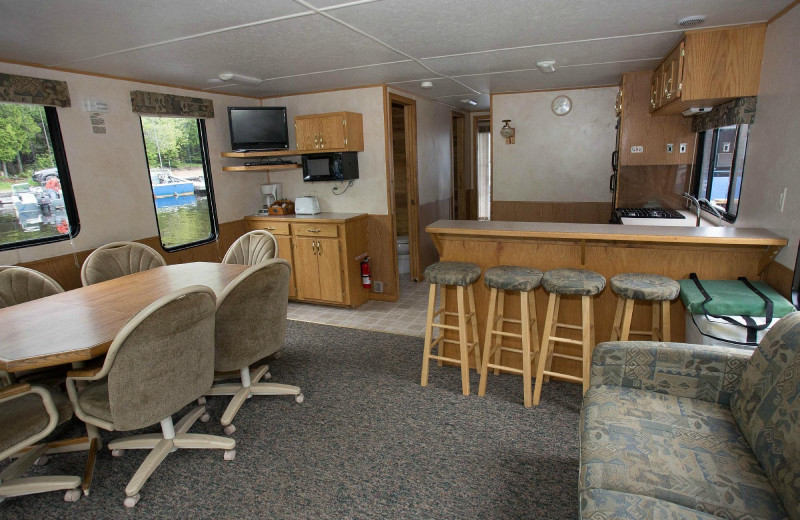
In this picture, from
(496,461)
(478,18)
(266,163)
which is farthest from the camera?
(266,163)

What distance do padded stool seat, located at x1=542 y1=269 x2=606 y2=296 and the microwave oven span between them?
2649mm

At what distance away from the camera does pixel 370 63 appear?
11.4ft

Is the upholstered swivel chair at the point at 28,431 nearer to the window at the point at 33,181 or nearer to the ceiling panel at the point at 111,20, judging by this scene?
the window at the point at 33,181

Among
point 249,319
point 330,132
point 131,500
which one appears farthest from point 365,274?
point 131,500

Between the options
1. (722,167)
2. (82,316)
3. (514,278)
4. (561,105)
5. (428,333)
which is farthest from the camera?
(561,105)

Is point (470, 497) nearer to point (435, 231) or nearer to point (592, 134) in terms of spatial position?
point (435, 231)

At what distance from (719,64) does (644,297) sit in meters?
1.55

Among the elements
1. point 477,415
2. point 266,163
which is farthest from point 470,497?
point 266,163

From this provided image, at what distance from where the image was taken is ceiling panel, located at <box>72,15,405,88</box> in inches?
101

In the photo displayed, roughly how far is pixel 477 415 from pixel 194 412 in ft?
5.60

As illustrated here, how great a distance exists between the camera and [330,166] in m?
4.62

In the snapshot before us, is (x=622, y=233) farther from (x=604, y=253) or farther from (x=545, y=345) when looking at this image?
(x=545, y=345)

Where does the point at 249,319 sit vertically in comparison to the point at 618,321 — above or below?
above

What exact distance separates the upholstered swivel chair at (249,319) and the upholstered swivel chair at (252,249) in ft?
3.41
